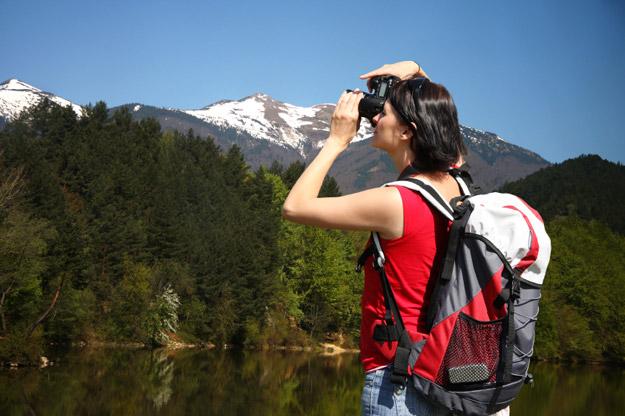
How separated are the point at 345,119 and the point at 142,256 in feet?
168

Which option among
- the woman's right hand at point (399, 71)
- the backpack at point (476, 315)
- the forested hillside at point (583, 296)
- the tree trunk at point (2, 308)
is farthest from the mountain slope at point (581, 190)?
the backpack at point (476, 315)

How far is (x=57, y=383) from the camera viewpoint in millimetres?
29750

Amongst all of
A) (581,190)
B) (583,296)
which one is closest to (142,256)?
(583,296)

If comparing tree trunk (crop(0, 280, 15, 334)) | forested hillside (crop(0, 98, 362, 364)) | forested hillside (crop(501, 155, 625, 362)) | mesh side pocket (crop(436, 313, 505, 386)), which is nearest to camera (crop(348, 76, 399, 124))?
mesh side pocket (crop(436, 313, 505, 386))

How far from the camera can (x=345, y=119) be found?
118 inches

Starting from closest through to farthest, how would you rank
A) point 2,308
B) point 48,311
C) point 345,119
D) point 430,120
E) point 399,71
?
point 430,120, point 345,119, point 399,71, point 2,308, point 48,311

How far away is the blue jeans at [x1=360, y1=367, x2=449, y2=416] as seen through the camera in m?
2.71

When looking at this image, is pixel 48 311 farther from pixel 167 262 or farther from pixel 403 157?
pixel 403 157

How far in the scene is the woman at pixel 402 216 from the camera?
272 centimetres

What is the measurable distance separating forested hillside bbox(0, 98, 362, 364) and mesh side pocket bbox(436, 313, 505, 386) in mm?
33457

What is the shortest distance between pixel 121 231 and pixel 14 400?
28.5 metres

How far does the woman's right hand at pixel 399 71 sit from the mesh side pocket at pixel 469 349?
1.05 m

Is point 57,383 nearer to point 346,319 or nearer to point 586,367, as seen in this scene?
point 346,319

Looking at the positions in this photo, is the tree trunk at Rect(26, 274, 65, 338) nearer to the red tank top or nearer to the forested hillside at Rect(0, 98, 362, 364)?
the forested hillside at Rect(0, 98, 362, 364)
